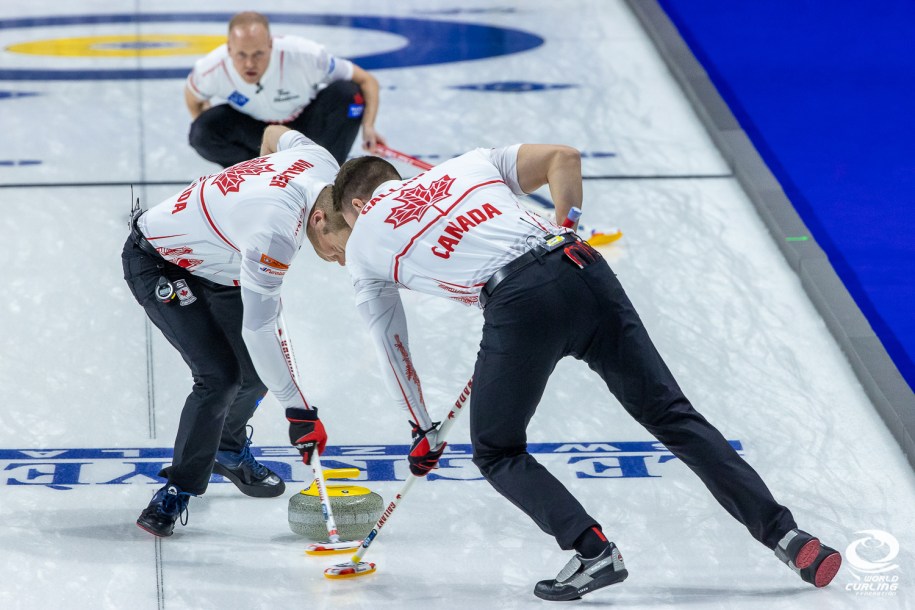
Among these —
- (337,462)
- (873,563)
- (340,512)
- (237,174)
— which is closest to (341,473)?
(337,462)

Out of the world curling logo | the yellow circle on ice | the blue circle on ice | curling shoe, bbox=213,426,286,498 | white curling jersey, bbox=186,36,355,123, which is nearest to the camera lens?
the world curling logo

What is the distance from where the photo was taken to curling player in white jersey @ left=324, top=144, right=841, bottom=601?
3.27 metres

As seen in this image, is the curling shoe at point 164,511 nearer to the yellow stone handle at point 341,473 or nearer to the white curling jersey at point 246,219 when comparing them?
the yellow stone handle at point 341,473

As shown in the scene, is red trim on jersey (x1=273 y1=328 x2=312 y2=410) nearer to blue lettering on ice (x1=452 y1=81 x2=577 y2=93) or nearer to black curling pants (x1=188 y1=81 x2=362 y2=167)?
black curling pants (x1=188 y1=81 x2=362 y2=167)

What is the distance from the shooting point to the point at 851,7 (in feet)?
28.4

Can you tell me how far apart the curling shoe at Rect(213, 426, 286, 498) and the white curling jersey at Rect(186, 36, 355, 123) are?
2304mm

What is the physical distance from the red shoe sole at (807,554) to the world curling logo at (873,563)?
7.7 inches

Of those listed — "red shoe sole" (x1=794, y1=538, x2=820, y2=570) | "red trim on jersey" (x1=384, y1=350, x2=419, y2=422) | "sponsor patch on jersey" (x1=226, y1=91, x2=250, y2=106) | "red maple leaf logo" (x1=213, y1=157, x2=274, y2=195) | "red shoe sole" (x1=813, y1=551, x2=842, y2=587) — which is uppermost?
"red maple leaf logo" (x1=213, y1=157, x2=274, y2=195)

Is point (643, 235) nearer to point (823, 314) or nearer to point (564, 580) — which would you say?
point (823, 314)

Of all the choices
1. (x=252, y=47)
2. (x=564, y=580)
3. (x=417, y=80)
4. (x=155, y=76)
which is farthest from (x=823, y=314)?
(x=155, y=76)

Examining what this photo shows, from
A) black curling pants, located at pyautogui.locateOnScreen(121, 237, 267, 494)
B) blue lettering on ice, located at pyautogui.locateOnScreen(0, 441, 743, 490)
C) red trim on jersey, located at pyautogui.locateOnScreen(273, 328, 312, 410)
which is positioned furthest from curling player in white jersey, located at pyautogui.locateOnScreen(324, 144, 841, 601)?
blue lettering on ice, located at pyautogui.locateOnScreen(0, 441, 743, 490)

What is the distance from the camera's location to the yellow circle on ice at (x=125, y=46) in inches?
314

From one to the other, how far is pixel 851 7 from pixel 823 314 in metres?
4.23

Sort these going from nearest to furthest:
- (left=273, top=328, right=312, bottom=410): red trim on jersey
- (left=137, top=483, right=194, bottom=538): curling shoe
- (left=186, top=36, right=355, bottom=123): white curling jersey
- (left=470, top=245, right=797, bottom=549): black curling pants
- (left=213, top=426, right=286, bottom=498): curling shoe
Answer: (left=470, top=245, right=797, bottom=549): black curling pants < (left=273, top=328, right=312, bottom=410): red trim on jersey < (left=137, top=483, right=194, bottom=538): curling shoe < (left=213, top=426, right=286, bottom=498): curling shoe < (left=186, top=36, right=355, bottom=123): white curling jersey
